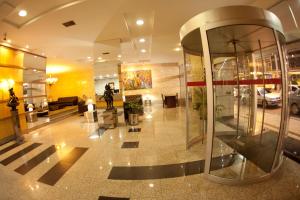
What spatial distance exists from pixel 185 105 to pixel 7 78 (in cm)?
592

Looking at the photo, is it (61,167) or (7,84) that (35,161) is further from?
(7,84)

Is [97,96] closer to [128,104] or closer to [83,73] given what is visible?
[128,104]

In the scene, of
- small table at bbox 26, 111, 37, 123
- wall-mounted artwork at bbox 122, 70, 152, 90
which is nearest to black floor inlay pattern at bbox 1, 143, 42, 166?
small table at bbox 26, 111, 37, 123

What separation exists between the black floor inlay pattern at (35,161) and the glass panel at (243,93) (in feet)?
11.4

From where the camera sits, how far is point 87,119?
790 centimetres

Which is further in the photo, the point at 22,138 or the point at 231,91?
the point at 22,138

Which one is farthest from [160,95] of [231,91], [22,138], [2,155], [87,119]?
[2,155]

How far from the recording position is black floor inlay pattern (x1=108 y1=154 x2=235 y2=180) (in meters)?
2.67

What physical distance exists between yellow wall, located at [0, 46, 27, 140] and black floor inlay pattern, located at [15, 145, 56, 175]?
93.2 inches

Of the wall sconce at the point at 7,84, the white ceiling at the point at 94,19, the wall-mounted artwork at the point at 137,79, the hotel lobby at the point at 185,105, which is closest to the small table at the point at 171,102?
the wall-mounted artwork at the point at 137,79

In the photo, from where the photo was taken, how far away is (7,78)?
5520 millimetres

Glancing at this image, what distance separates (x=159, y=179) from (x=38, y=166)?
2.52 m

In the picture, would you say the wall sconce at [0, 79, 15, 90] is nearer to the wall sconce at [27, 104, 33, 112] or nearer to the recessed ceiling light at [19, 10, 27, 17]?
the wall sconce at [27, 104, 33, 112]

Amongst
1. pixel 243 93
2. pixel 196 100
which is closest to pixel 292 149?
pixel 243 93
